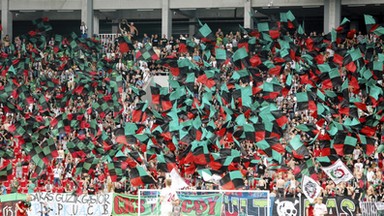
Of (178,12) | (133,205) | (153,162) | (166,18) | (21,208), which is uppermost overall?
(178,12)

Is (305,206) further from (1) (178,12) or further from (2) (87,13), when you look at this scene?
(2) (87,13)

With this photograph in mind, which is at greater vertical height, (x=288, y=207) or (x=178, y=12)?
(x=178, y=12)

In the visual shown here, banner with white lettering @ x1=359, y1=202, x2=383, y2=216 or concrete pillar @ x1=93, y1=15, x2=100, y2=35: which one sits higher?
concrete pillar @ x1=93, y1=15, x2=100, y2=35

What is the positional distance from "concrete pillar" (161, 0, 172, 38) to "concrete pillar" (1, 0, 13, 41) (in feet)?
31.1

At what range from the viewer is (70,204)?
35938 millimetres

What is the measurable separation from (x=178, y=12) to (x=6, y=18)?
1049 cm

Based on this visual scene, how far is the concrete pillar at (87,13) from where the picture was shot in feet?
202

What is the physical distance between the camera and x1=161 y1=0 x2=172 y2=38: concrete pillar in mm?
60719

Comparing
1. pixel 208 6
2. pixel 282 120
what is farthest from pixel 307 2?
pixel 282 120

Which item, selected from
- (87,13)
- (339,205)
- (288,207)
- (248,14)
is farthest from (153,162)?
(87,13)

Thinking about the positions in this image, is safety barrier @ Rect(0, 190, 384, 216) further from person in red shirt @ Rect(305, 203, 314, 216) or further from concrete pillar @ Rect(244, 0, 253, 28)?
concrete pillar @ Rect(244, 0, 253, 28)

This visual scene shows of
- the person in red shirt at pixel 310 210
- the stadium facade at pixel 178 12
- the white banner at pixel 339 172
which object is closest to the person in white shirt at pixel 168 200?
the person in red shirt at pixel 310 210

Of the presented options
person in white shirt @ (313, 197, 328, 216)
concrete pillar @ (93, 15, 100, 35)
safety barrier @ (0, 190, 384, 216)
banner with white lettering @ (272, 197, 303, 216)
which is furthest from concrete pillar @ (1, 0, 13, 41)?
person in white shirt @ (313, 197, 328, 216)

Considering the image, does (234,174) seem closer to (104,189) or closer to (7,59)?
(104,189)
